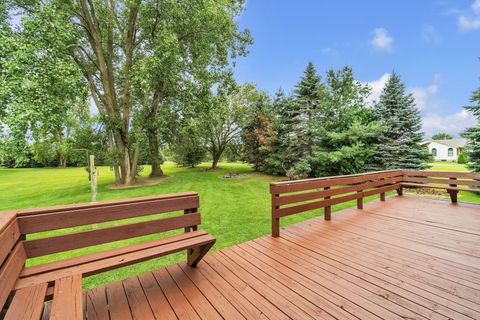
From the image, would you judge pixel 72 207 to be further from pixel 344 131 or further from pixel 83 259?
pixel 344 131

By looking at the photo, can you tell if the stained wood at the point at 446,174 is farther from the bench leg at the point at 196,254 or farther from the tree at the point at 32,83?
the tree at the point at 32,83

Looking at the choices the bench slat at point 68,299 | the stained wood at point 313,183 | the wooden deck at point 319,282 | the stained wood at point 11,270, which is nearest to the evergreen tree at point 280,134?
the stained wood at point 313,183

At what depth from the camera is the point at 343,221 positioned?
4445mm

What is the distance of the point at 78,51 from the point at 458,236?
16.0 metres

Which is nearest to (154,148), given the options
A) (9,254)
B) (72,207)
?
(72,207)

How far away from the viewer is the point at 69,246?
1.90 meters

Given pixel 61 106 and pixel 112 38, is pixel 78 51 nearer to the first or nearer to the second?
pixel 112 38

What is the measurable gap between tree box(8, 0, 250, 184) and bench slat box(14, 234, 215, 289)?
8609mm

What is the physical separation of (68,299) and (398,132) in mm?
12738

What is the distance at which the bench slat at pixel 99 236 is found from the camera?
1.78m

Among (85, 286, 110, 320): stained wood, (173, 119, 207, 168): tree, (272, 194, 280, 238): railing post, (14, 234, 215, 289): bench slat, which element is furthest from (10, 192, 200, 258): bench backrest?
(173, 119, 207, 168): tree

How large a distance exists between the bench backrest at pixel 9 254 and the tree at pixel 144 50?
8613 millimetres

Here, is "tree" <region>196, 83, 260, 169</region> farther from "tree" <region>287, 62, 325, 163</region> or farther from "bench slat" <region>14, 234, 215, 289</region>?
"bench slat" <region>14, 234, 215, 289</region>

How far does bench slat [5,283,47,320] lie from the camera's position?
4.00 feet
